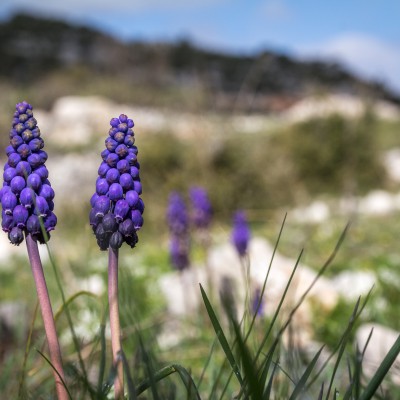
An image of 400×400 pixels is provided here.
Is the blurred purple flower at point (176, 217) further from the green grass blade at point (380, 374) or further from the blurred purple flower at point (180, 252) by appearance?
the green grass blade at point (380, 374)

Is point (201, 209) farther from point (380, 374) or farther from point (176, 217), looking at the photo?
point (380, 374)

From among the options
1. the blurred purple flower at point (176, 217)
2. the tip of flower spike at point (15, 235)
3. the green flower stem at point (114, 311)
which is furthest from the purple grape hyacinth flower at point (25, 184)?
the blurred purple flower at point (176, 217)

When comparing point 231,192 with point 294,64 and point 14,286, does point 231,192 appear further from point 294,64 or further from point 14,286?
point 294,64

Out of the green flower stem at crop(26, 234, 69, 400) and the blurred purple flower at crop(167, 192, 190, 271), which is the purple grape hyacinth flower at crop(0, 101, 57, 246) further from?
the blurred purple flower at crop(167, 192, 190, 271)

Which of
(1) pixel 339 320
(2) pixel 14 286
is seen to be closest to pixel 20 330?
(1) pixel 339 320

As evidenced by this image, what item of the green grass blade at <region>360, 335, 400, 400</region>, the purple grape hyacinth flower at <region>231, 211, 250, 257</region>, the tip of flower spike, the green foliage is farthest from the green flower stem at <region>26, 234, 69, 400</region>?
the green foliage
